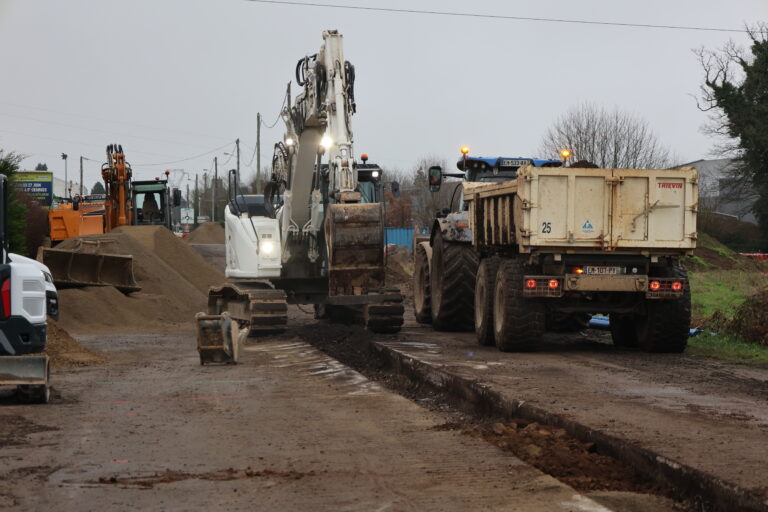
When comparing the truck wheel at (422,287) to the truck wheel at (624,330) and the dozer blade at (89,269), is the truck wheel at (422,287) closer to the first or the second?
the truck wheel at (624,330)

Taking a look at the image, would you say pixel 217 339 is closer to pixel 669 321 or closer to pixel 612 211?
pixel 612 211

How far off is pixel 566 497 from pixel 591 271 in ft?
26.7

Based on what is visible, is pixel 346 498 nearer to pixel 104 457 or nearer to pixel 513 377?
pixel 104 457

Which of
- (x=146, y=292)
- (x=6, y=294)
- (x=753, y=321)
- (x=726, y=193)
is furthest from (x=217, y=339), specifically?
(x=726, y=193)

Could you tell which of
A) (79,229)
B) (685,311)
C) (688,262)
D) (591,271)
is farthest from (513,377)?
(79,229)

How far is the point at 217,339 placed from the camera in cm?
1451

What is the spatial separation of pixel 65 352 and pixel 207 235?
5435 centimetres

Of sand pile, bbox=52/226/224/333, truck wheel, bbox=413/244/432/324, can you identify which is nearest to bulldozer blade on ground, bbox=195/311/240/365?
truck wheel, bbox=413/244/432/324

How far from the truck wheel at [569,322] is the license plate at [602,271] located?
2.58m

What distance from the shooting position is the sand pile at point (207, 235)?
68500 mm

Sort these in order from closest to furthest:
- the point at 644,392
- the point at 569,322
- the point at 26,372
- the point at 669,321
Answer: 1. the point at 26,372
2. the point at 644,392
3. the point at 669,321
4. the point at 569,322

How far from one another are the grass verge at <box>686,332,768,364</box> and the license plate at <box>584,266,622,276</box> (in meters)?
2.00

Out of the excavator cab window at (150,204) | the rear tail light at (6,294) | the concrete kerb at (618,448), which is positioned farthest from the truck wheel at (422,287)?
the excavator cab window at (150,204)

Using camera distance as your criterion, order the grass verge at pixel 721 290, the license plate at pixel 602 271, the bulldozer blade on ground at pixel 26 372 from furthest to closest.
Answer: the grass verge at pixel 721 290
the license plate at pixel 602 271
the bulldozer blade on ground at pixel 26 372
